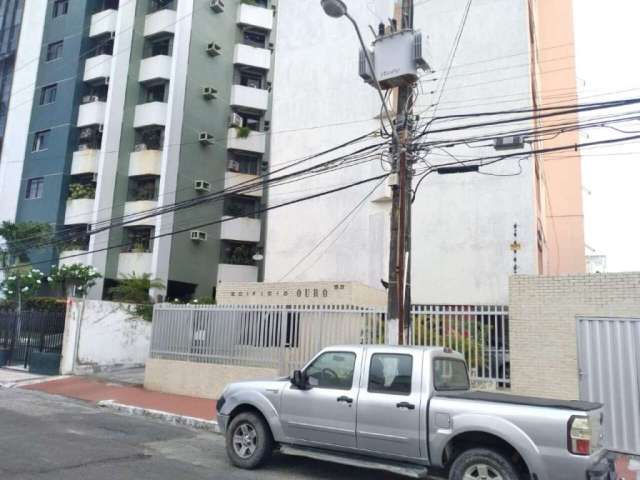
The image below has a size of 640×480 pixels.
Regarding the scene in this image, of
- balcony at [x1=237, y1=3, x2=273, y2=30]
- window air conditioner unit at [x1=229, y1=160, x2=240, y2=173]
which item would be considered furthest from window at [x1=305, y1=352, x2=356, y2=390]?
balcony at [x1=237, y1=3, x2=273, y2=30]

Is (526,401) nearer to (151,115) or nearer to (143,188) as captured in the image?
(143,188)

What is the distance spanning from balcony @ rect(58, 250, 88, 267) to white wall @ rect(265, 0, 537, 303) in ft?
32.7

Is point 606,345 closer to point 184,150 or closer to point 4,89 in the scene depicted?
point 184,150

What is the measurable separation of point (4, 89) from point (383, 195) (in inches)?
1057

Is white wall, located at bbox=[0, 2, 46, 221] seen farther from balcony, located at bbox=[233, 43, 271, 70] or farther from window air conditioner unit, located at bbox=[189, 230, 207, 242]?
balcony, located at bbox=[233, 43, 271, 70]

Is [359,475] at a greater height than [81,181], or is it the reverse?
[81,181]

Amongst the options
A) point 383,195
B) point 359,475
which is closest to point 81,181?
point 383,195

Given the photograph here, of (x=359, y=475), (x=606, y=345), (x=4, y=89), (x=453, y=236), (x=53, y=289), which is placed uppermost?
(x=4, y=89)

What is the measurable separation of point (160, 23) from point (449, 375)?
30.4 m

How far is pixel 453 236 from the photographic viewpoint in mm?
20859

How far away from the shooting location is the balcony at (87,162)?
3044 cm

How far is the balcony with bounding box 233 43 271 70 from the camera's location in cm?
3349

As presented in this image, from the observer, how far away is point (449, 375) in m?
6.65

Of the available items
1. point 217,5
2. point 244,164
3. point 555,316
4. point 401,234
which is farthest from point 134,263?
point 555,316
